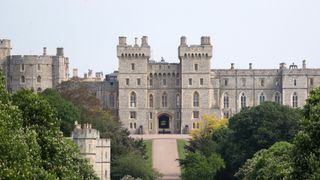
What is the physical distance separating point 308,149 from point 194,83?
69.1 meters

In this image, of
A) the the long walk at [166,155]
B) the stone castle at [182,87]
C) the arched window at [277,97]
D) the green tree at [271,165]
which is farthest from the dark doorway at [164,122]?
the green tree at [271,165]

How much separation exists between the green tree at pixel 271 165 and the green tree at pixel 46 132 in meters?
8.35

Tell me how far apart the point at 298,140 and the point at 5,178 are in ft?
40.4

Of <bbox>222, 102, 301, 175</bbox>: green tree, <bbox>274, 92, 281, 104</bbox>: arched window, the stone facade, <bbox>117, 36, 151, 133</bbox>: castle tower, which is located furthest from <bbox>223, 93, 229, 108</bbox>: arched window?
<bbox>222, 102, 301, 175</bbox>: green tree

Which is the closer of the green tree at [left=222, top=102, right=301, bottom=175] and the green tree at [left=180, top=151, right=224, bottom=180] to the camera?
the green tree at [left=180, top=151, right=224, bottom=180]

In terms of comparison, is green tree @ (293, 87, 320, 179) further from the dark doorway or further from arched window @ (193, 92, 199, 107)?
the dark doorway

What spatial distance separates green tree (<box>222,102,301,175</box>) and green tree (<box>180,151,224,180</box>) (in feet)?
3.14

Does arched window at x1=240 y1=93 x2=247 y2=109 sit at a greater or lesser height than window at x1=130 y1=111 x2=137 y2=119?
greater

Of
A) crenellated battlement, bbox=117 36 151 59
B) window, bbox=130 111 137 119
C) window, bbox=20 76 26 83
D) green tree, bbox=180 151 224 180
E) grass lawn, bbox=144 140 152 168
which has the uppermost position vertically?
crenellated battlement, bbox=117 36 151 59

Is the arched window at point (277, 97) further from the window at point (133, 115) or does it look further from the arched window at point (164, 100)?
the window at point (133, 115)

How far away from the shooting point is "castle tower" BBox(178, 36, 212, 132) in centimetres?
11000

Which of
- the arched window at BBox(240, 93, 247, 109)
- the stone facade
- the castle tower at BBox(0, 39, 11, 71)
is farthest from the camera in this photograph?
the arched window at BBox(240, 93, 247, 109)

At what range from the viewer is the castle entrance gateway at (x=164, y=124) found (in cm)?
11219

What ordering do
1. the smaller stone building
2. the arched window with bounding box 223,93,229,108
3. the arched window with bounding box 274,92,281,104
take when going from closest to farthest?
the smaller stone building < the arched window with bounding box 274,92,281,104 < the arched window with bounding box 223,93,229,108
